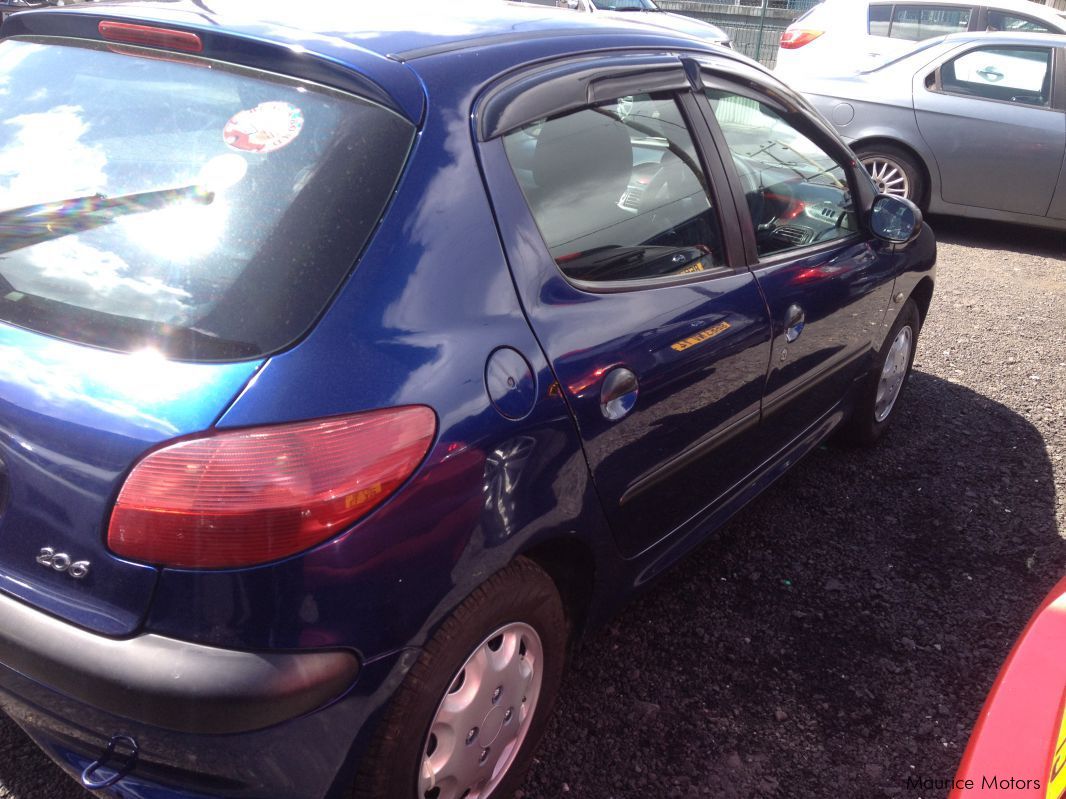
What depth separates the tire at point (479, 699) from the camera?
169cm

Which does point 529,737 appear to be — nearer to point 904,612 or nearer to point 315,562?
point 315,562

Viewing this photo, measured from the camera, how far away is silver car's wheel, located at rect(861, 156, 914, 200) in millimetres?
7191

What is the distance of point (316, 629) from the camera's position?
152 cm

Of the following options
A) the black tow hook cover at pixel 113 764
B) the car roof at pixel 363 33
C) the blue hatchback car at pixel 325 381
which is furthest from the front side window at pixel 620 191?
the black tow hook cover at pixel 113 764

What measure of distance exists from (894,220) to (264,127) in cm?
226

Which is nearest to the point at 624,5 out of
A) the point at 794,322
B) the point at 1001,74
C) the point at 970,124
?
the point at 1001,74

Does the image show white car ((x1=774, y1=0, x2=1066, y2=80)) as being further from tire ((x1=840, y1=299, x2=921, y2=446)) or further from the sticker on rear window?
the sticker on rear window

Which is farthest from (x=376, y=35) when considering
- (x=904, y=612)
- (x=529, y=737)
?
(x=904, y=612)

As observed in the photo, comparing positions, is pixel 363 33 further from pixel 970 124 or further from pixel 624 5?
pixel 624 5

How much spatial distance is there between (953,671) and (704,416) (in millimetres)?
1093

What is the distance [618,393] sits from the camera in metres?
2.07

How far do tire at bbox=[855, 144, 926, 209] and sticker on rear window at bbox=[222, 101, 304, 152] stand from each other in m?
6.26

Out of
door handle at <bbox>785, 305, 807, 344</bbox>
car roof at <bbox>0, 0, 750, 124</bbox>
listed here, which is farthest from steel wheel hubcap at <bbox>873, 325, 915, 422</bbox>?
car roof at <bbox>0, 0, 750, 124</bbox>

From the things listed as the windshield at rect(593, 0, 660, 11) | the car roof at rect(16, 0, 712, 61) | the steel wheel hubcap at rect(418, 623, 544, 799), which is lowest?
the windshield at rect(593, 0, 660, 11)
